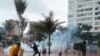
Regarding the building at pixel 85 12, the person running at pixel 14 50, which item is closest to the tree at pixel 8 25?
the person running at pixel 14 50

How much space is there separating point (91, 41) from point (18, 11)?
22017 mm

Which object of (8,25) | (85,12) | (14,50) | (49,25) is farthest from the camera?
(85,12)

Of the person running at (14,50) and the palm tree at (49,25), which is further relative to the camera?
the palm tree at (49,25)

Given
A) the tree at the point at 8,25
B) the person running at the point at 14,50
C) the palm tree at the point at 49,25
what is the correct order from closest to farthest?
1. the person running at the point at 14,50
2. the palm tree at the point at 49,25
3. the tree at the point at 8,25

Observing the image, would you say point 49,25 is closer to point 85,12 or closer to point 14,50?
point 14,50

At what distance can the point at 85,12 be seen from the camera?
77.7 meters

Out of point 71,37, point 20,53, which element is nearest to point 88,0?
point 71,37

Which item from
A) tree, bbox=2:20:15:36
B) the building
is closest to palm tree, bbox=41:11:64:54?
tree, bbox=2:20:15:36

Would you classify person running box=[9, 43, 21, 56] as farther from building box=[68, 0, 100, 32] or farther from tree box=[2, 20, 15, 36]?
building box=[68, 0, 100, 32]

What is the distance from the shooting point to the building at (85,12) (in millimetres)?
73219

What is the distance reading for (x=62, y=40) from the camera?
3500 cm

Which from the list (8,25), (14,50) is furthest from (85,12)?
(14,50)

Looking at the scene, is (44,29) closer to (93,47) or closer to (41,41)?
(41,41)

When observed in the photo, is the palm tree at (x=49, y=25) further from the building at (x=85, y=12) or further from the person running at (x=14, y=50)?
the building at (x=85, y=12)
